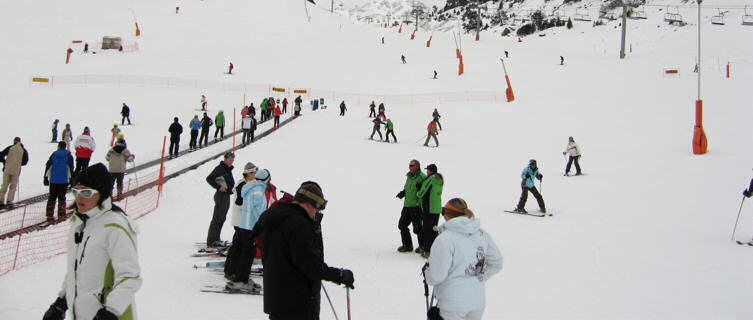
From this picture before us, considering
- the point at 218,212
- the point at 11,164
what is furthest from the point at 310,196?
the point at 11,164

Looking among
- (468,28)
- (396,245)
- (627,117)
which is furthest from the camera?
(468,28)

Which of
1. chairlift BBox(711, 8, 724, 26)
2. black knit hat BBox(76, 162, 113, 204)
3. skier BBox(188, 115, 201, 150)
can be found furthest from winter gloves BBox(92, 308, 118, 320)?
chairlift BBox(711, 8, 724, 26)

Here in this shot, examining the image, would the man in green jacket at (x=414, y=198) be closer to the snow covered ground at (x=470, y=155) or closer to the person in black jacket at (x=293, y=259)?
the snow covered ground at (x=470, y=155)

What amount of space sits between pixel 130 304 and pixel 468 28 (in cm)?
12039

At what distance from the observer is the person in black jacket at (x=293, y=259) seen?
9.98 ft

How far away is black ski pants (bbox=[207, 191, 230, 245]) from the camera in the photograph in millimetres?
7293

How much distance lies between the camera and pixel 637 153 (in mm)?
19406

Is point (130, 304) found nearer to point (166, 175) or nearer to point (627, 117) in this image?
point (166, 175)

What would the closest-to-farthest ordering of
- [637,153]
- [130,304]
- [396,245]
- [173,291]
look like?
[130,304] < [173,291] < [396,245] < [637,153]

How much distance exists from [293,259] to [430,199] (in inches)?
196

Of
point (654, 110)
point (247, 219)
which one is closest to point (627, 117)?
point (654, 110)

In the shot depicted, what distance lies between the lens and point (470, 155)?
64.3 feet

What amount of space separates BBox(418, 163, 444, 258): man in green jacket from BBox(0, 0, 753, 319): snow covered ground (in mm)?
531

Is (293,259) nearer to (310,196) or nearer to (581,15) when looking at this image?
(310,196)
